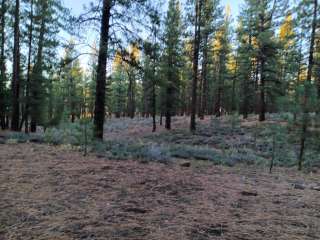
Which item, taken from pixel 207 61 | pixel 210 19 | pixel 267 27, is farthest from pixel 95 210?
pixel 207 61

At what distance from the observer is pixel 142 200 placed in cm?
523

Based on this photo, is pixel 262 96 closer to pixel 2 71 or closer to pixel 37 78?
pixel 37 78

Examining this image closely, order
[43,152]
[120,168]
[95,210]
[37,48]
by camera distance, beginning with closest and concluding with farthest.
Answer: [95,210], [120,168], [43,152], [37,48]

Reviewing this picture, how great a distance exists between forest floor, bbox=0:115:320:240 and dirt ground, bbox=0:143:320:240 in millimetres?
15

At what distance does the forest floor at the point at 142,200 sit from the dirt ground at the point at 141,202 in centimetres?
1

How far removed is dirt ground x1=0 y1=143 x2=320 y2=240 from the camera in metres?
4.05

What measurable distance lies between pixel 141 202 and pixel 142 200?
3.9 inches

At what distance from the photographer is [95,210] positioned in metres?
4.65

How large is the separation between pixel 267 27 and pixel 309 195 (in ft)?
71.6

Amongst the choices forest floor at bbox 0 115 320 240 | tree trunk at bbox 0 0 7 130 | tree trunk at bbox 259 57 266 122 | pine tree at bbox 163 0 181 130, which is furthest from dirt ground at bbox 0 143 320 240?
pine tree at bbox 163 0 181 130

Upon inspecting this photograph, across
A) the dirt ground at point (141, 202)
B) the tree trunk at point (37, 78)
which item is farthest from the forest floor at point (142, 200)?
the tree trunk at point (37, 78)

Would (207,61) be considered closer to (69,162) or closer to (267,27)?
(267,27)

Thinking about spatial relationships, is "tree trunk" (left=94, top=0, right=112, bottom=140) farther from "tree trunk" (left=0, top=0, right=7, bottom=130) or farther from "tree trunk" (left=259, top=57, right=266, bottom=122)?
"tree trunk" (left=259, top=57, right=266, bottom=122)

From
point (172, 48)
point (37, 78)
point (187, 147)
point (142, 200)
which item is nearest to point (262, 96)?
point (172, 48)
